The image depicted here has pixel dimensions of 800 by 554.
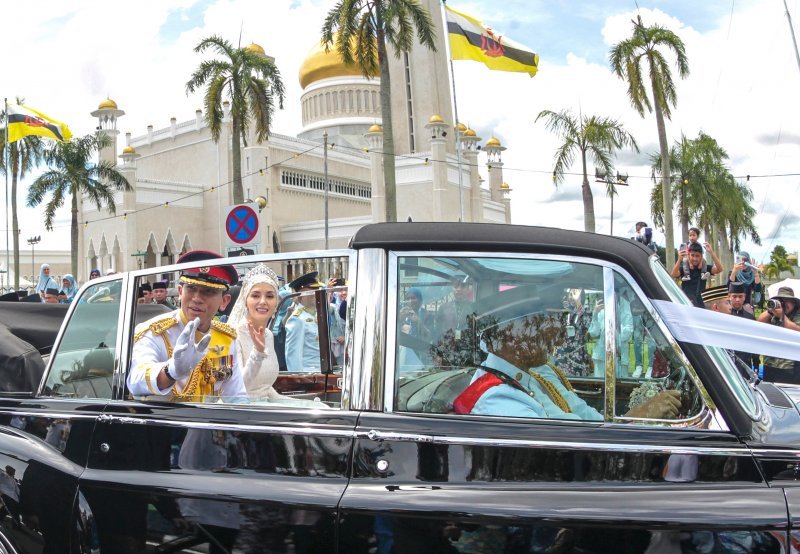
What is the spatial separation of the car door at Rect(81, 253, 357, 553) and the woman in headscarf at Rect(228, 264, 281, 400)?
700 millimetres

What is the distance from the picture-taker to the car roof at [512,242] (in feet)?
7.49

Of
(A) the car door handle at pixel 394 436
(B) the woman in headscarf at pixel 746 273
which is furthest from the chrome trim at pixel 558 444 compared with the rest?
(B) the woman in headscarf at pixel 746 273

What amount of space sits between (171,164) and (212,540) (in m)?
69.4

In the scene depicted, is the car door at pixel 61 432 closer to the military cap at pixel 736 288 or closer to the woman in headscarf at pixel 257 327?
the woman in headscarf at pixel 257 327

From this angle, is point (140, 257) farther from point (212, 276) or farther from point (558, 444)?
point (558, 444)

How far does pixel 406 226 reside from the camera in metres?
2.50

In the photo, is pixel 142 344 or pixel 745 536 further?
pixel 142 344

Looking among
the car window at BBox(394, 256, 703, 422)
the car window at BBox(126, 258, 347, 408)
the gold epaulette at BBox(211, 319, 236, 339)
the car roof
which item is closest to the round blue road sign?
the car window at BBox(126, 258, 347, 408)

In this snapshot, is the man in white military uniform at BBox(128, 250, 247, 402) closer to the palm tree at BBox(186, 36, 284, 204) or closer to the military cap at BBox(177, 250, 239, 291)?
the military cap at BBox(177, 250, 239, 291)

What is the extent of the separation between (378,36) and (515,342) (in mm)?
24990

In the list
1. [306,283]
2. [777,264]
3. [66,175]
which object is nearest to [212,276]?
[306,283]

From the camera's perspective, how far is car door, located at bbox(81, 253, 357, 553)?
2215 mm

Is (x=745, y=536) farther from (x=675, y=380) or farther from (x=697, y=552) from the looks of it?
(x=675, y=380)

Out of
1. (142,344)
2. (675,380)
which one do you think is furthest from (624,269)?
(142,344)
